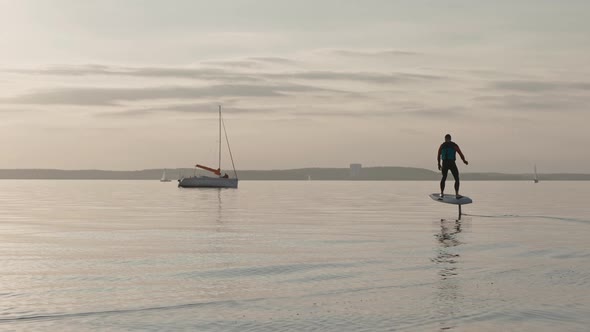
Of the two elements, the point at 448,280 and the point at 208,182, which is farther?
the point at 208,182

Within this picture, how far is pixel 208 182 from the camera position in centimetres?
11725

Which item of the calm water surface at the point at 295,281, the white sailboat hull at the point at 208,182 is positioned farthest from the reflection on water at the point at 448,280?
the white sailboat hull at the point at 208,182

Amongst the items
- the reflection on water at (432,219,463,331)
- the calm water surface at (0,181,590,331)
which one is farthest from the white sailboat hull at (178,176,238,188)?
the reflection on water at (432,219,463,331)

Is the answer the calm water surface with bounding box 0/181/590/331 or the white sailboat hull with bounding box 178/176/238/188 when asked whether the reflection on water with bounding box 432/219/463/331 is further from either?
the white sailboat hull with bounding box 178/176/238/188

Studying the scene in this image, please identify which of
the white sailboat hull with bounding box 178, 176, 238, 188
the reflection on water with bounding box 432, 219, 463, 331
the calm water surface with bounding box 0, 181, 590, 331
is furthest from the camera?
the white sailboat hull with bounding box 178, 176, 238, 188

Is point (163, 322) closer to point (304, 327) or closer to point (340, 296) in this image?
point (304, 327)

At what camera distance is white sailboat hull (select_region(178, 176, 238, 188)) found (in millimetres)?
115250

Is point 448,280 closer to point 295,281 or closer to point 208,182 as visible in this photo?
point 295,281

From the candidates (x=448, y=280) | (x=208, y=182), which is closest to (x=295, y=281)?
(x=448, y=280)

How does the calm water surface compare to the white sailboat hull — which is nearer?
the calm water surface

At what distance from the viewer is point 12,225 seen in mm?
26531

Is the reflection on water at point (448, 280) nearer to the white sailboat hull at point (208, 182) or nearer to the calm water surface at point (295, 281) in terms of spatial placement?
the calm water surface at point (295, 281)

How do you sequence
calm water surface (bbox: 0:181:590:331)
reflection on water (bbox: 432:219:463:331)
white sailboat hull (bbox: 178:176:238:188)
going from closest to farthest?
calm water surface (bbox: 0:181:590:331) < reflection on water (bbox: 432:219:463:331) < white sailboat hull (bbox: 178:176:238:188)

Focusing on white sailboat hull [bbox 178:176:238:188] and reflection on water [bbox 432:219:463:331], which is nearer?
reflection on water [bbox 432:219:463:331]
